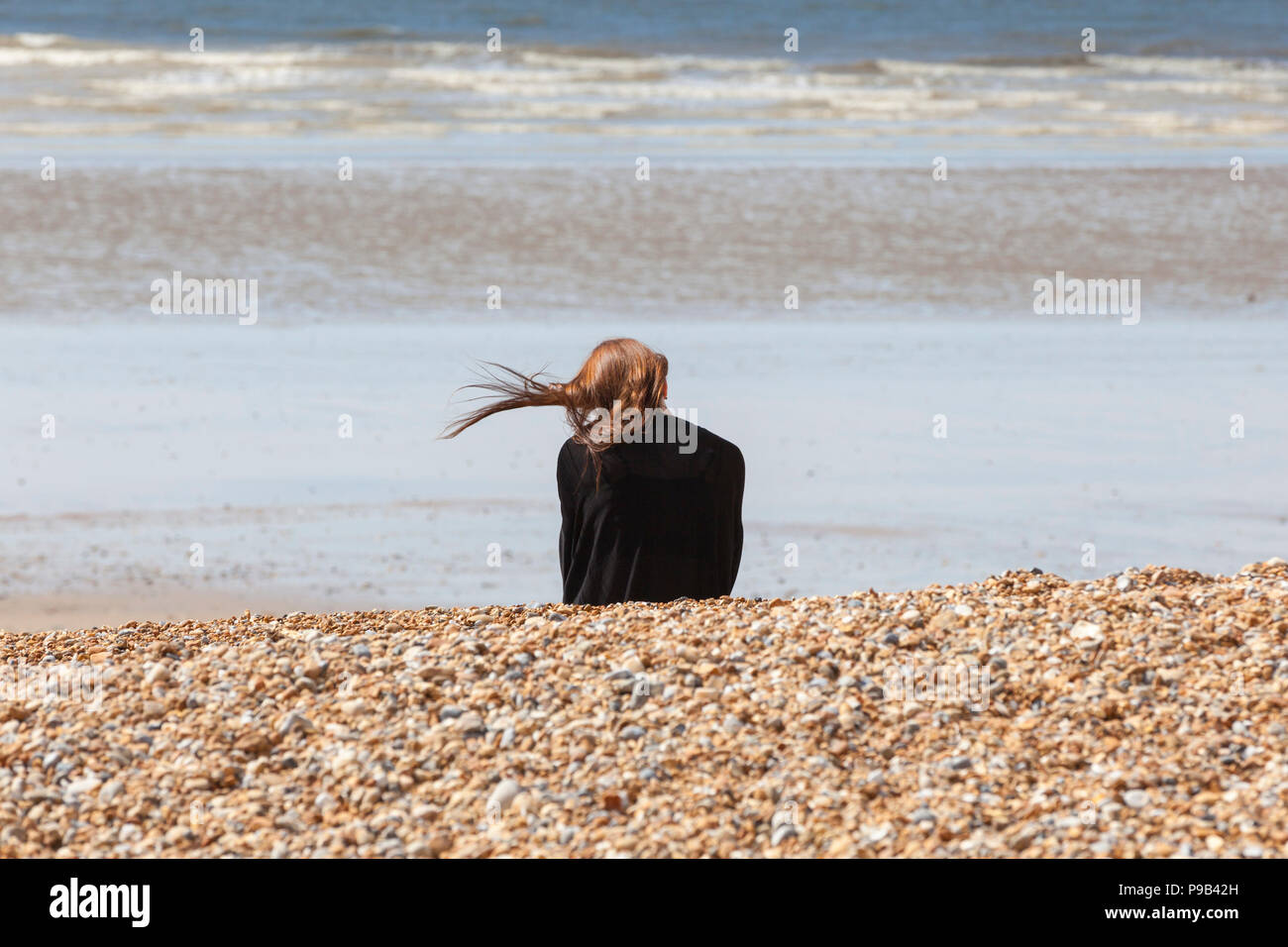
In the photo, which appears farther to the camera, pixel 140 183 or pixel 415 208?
pixel 140 183

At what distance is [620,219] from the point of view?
17.3m

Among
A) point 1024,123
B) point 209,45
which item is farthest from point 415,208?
point 209,45

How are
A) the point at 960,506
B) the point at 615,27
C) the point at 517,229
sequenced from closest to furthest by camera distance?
the point at 960,506, the point at 517,229, the point at 615,27

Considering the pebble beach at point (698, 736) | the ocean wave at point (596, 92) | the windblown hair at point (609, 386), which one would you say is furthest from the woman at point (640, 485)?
the ocean wave at point (596, 92)

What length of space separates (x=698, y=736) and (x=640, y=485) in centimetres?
139

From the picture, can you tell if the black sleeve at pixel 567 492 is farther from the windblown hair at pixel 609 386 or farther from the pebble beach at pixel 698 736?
the pebble beach at pixel 698 736

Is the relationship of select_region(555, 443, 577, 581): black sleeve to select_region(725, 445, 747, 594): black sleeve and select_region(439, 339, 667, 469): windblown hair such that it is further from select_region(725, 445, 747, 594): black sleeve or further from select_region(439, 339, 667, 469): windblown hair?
select_region(725, 445, 747, 594): black sleeve

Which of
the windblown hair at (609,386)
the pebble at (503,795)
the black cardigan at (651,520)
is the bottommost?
the pebble at (503,795)

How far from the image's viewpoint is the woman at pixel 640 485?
18.7 ft

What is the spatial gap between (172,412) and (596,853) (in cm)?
765

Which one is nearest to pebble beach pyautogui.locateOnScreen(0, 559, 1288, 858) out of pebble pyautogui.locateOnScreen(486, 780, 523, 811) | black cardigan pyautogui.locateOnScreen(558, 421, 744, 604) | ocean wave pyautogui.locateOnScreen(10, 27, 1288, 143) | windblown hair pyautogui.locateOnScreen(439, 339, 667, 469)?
pebble pyautogui.locateOnScreen(486, 780, 523, 811)

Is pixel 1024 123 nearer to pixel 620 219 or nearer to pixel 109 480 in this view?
pixel 620 219

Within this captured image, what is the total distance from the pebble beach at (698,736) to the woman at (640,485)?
1.19 ft

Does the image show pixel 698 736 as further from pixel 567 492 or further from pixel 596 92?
pixel 596 92
